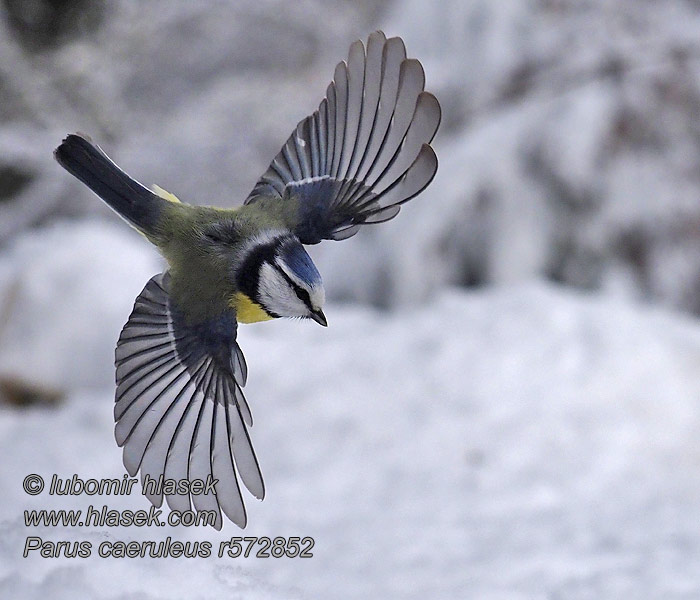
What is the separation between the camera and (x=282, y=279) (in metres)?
0.77

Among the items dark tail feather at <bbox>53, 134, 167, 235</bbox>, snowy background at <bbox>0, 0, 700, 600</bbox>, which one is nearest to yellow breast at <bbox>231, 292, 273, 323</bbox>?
dark tail feather at <bbox>53, 134, 167, 235</bbox>

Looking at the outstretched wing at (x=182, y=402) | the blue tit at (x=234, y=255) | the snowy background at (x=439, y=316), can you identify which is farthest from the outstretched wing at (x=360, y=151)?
the snowy background at (x=439, y=316)

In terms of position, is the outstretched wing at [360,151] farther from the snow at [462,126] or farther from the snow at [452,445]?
the snow at [462,126]

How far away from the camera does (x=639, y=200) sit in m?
3.23

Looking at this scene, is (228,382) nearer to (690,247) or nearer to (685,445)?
(685,445)

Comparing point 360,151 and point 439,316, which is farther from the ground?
point 439,316

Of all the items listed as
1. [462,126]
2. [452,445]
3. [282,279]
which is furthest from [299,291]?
[462,126]

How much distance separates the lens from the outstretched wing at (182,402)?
767 millimetres

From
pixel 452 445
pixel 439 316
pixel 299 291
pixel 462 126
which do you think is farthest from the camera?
pixel 462 126

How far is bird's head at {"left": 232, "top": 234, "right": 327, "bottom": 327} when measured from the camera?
76 centimetres

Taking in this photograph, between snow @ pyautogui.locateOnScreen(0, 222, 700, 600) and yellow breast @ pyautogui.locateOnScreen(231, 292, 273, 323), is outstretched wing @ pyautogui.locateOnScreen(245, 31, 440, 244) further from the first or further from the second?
snow @ pyautogui.locateOnScreen(0, 222, 700, 600)

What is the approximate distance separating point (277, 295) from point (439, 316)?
7.69ft

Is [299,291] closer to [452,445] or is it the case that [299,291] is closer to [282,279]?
[282,279]

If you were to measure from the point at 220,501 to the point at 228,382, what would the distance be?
0.12 m
